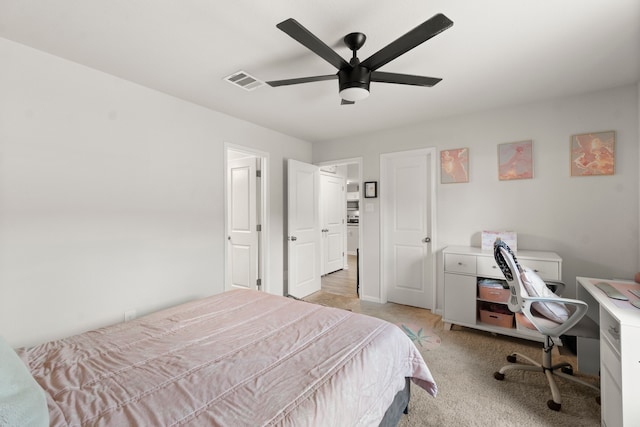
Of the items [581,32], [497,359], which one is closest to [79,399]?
[497,359]

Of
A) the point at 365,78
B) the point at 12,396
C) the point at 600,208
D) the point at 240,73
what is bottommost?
the point at 12,396

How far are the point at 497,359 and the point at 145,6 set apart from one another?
12.1ft

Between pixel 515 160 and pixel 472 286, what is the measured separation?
1.47 m

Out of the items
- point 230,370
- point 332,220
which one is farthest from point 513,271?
point 332,220

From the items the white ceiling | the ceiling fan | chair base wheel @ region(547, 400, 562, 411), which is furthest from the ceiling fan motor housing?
chair base wheel @ region(547, 400, 562, 411)

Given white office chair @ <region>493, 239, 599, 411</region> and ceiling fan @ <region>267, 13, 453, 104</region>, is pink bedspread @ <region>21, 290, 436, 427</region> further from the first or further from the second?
ceiling fan @ <region>267, 13, 453, 104</region>

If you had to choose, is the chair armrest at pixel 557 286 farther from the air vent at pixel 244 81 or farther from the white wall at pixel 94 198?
the white wall at pixel 94 198

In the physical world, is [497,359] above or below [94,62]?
below

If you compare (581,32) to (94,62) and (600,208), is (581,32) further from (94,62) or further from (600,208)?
(94,62)

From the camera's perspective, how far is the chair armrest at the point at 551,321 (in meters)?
1.94

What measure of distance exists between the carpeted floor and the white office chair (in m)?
0.10

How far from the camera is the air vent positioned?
2345mm

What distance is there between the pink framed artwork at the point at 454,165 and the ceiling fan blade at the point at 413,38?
7.00ft

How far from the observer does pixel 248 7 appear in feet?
5.24
